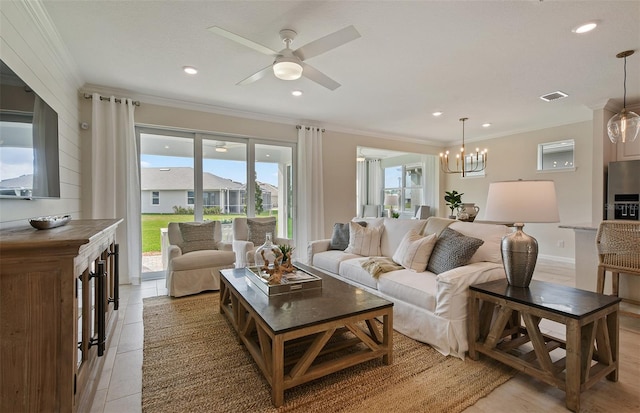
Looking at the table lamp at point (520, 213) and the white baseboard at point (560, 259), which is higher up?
the table lamp at point (520, 213)

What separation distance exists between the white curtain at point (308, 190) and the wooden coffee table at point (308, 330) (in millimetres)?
2831

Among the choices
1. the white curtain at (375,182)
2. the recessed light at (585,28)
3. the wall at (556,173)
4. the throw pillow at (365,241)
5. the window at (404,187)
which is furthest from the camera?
the white curtain at (375,182)

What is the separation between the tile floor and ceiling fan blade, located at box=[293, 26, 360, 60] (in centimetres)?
261

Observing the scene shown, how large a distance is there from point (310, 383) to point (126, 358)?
1.41 meters

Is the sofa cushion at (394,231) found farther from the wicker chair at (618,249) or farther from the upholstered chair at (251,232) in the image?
the wicker chair at (618,249)

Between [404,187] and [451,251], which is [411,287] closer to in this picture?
[451,251]

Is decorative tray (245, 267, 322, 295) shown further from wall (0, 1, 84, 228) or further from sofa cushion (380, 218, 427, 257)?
wall (0, 1, 84, 228)

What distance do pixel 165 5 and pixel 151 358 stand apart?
8.58ft

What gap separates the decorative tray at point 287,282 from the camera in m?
2.17

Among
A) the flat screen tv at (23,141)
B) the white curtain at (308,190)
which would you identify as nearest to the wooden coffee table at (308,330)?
the flat screen tv at (23,141)

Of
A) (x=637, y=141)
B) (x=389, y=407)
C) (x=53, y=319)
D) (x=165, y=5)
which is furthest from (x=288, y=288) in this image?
(x=637, y=141)

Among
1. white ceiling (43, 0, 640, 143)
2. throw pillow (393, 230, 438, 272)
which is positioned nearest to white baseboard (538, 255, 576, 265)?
white ceiling (43, 0, 640, 143)

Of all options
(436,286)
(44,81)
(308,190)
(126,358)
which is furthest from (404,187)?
(44,81)

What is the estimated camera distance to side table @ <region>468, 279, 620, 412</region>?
157 centimetres
